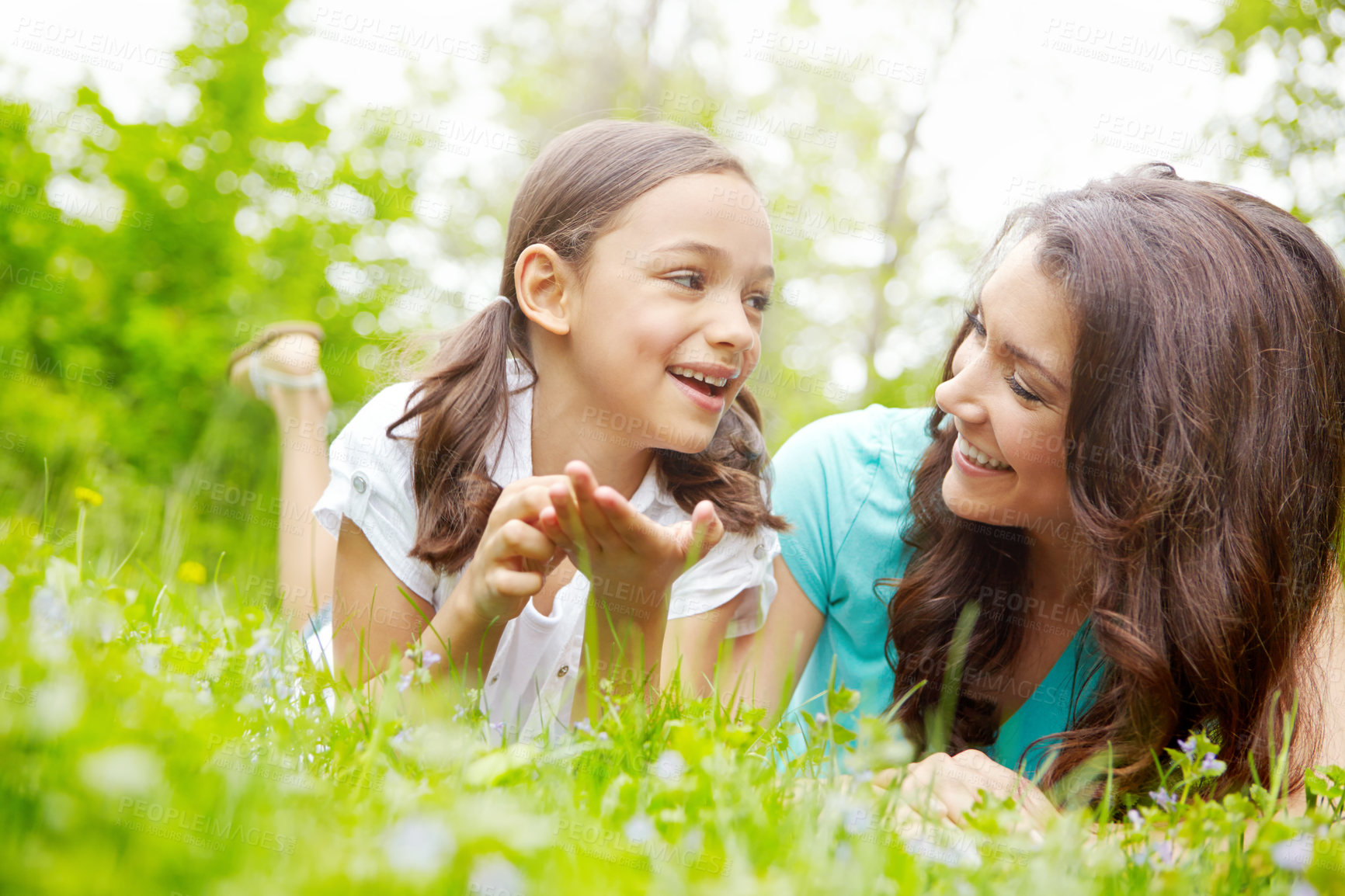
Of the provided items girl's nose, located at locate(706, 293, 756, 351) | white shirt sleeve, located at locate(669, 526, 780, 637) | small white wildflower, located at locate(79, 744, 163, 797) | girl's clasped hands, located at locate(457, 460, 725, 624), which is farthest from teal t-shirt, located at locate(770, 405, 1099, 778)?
small white wildflower, located at locate(79, 744, 163, 797)

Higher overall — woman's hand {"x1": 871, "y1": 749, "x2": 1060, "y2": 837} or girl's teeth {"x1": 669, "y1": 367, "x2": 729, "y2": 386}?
girl's teeth {"x1": 669, "y1": 367, "x2": 729, "y2": 386}

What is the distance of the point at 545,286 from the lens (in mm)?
2793

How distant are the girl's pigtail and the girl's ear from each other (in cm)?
19

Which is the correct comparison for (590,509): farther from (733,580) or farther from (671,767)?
(733,580)

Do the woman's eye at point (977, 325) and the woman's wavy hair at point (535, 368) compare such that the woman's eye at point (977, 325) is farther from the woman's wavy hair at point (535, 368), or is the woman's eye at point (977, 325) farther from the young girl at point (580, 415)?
the woman's wavy hair at point (535, 368)

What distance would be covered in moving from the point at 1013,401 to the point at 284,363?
2.96m

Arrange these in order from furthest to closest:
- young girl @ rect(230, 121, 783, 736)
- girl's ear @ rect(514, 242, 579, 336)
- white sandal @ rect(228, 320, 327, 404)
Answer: white sandal @ rect(228, 320, 327, 404)
girl's ear @ rect(514, 242, 579, 336)
young girl @ rect(230, 121, 783, 736)

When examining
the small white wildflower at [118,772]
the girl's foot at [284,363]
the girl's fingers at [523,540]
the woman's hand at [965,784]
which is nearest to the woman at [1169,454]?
the woman's hand at [965,784]

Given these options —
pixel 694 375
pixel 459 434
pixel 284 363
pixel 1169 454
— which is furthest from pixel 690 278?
pixel 284 363

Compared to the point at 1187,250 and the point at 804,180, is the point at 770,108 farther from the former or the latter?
the point at 1187,250

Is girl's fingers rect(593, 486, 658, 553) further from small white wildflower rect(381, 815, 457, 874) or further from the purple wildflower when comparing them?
the purple wildflower

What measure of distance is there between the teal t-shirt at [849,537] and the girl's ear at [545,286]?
94cm

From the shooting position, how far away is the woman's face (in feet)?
7.64

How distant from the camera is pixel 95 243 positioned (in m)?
4.50
